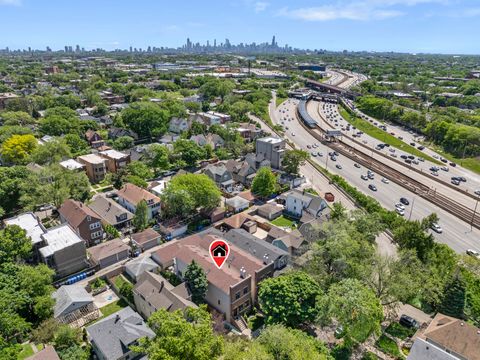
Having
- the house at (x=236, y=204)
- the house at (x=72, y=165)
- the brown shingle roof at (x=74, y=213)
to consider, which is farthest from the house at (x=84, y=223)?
the house at (x=236, y=204)

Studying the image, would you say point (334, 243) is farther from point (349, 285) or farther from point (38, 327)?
point (38, 327)

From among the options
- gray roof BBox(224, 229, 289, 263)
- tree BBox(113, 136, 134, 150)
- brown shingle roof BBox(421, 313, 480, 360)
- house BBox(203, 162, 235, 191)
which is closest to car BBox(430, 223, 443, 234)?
brown shingle roof BBox(421, 313, 480, 360)

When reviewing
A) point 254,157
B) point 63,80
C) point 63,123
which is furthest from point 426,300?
point 63,80

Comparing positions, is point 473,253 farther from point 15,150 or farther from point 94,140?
point 15,150

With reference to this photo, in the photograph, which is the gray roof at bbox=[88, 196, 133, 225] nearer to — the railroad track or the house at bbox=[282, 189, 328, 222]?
the house at bbox=[282, 189, 328, 222]

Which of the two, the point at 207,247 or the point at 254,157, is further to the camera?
the point at 254,157

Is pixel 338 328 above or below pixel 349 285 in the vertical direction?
below

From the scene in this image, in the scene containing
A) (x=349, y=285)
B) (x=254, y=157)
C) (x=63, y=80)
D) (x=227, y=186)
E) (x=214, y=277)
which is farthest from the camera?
(x=63, y=80)


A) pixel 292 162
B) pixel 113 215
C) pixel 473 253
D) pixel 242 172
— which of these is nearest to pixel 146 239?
pixel 113 215
